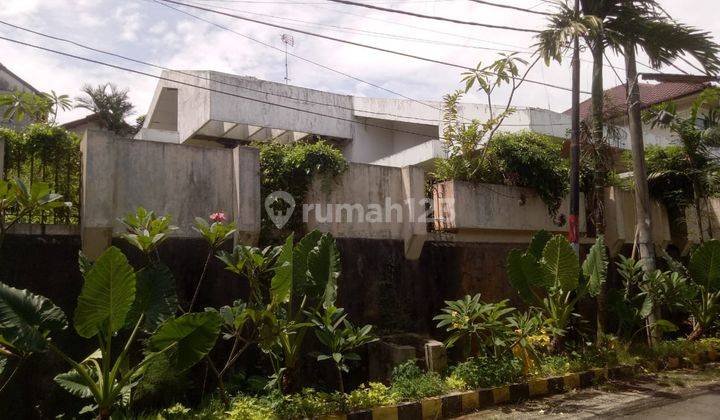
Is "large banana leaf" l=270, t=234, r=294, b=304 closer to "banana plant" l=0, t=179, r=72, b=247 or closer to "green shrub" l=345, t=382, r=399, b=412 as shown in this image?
"green shrub" l=345, t=382, r=399, b=412

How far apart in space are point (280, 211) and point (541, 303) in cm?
427

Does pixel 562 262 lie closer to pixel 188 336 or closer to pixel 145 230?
pixel 188 336

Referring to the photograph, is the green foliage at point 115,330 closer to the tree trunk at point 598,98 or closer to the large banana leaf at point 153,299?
the large banana leaf at point 153,299

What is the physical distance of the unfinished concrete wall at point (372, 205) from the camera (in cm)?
871

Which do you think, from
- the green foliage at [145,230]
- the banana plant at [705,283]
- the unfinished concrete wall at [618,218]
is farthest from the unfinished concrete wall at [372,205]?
the banana plant at [705,283]

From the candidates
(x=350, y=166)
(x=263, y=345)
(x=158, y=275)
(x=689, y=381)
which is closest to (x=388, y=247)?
(x=350, y=166)

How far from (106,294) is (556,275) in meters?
6.22

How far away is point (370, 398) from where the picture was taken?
6430 mm

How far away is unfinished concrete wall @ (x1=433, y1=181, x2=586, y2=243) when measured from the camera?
9993 millimetres

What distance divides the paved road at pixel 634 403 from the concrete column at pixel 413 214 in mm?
3019

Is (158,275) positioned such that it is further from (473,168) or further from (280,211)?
(473,168)

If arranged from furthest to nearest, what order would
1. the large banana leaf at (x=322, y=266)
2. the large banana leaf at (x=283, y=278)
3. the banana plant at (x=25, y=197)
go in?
the large banana leaf at (x=322, y=266), the large banana leaf at (x=283, y=278), the banana plant at (x=25, y=197)

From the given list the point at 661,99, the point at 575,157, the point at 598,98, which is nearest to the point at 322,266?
the point at 575,157

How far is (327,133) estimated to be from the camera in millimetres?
18969
